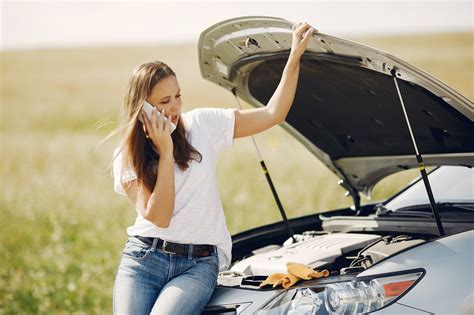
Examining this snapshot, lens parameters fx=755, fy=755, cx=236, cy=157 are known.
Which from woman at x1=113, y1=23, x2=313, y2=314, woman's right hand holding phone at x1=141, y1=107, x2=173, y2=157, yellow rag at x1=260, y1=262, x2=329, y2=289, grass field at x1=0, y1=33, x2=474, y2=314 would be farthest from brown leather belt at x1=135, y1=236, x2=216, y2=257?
grass field at x1=0, y1=33, x2=474, y2=314

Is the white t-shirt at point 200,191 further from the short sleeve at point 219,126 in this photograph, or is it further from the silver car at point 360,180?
the silver car at point 360,180

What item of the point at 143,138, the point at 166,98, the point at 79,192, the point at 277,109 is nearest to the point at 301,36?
the point at 277,109

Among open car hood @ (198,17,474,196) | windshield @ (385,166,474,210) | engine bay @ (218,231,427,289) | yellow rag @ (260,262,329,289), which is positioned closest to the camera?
yellow rag @ (260,262,329,289)

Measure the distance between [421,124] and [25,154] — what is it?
15.0 meters

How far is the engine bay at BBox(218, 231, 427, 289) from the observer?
3.84 m

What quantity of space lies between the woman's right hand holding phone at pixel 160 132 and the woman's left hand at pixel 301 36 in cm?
77

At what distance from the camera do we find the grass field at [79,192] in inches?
320

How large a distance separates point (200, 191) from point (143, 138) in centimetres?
44

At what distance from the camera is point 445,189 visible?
15.7ft

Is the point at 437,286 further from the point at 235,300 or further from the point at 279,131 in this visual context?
the point at 279,131

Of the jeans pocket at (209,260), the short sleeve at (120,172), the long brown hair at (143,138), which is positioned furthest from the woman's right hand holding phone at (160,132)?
the jeans pocket at (209,260)

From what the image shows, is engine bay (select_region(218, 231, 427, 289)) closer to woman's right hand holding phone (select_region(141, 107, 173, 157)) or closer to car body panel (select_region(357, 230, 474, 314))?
car body panel (select_region(357, 230, 474, 314))

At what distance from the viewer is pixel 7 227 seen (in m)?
10.8

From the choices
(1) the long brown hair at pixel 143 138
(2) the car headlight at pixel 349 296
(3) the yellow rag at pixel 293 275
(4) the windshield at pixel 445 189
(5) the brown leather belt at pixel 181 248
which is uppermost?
(1) the long brown hair at pixel 143 138
